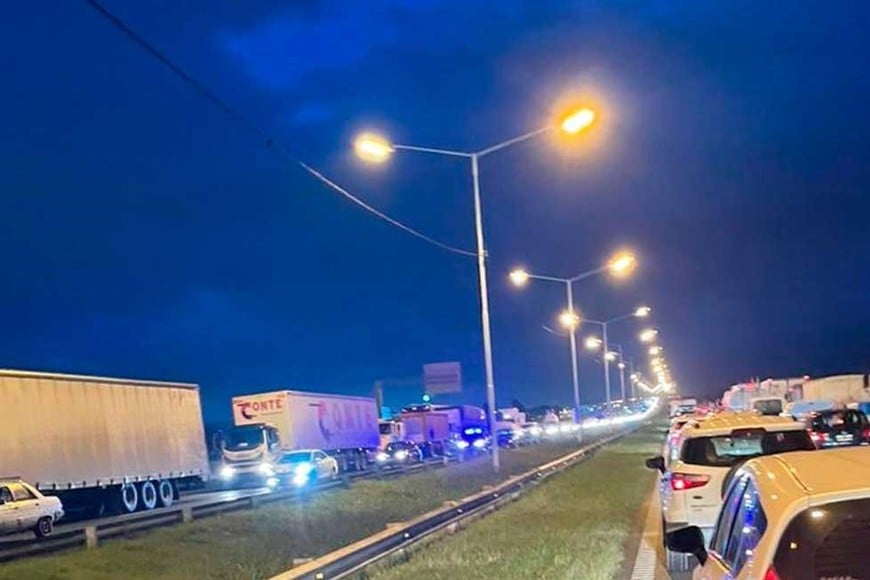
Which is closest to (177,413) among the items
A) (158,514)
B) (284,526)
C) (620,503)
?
(158,514)

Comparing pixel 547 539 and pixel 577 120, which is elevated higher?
pixel 577 120

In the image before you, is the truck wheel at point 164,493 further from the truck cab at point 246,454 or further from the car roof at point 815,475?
the car roof at point 815,475

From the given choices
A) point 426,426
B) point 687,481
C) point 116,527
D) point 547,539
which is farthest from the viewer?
point 426,426

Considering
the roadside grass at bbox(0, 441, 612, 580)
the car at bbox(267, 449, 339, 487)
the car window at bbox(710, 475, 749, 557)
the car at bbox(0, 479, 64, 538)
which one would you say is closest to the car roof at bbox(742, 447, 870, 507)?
the car window at bbox(710, 475, 749, 557)

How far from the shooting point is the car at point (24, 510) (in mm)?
24219

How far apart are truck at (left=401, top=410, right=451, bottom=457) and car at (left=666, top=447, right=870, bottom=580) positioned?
61085mm

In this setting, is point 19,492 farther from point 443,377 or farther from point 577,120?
point 443,377

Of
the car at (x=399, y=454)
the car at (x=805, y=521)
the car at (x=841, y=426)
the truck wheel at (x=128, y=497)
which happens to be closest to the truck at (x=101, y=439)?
the truck wheel at (x=128, y=497)

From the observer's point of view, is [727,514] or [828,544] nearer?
[828,544]

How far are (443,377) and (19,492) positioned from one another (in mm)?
37691

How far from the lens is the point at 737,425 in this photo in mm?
13227

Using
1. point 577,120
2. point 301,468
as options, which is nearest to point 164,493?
point 301,468

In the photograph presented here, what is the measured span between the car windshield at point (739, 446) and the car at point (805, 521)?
286 inches

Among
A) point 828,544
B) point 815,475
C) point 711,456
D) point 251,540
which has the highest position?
point 815,475
